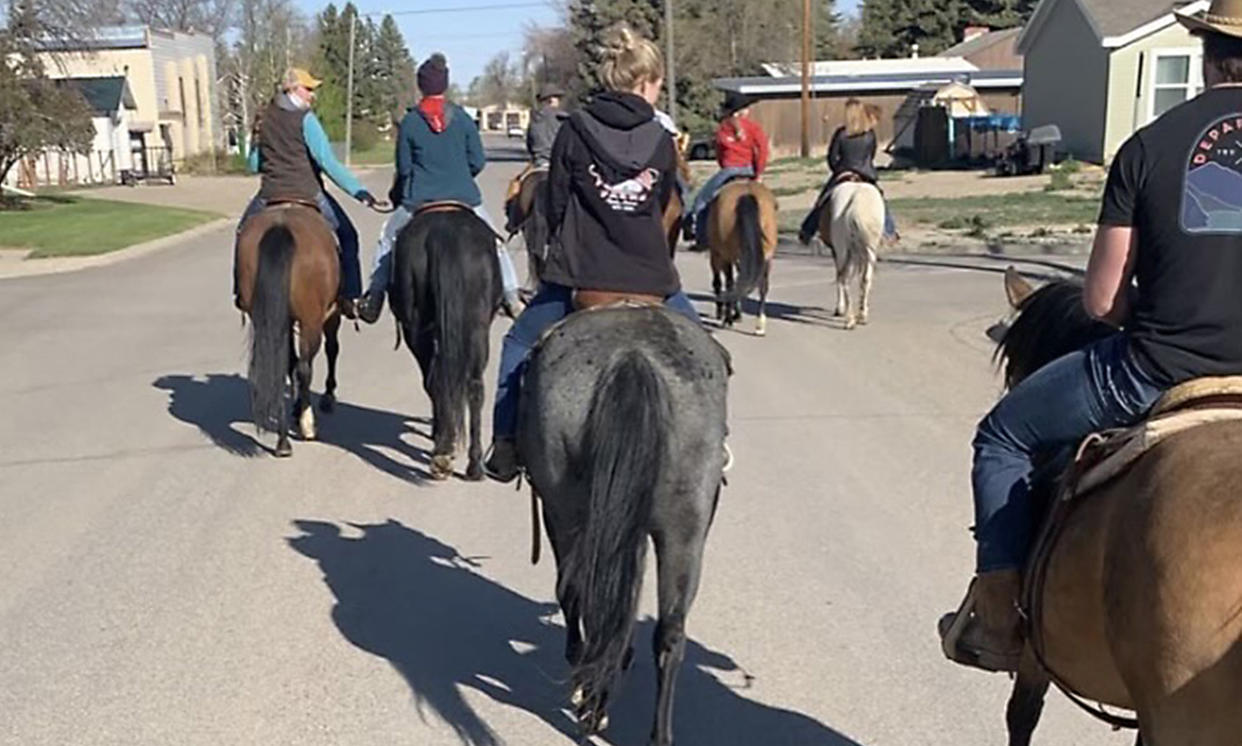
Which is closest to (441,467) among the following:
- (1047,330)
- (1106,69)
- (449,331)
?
(449,331)

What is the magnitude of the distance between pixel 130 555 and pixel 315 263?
2742 millimetres

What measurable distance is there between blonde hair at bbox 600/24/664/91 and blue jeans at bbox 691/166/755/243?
941 centimetres

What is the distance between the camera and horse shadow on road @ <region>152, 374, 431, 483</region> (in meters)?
8.91

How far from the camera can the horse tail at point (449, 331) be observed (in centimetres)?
797

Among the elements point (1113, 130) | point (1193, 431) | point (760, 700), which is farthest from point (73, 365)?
point (1113, 130)

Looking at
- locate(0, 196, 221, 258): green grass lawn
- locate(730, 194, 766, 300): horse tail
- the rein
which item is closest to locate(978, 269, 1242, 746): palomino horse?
the rein

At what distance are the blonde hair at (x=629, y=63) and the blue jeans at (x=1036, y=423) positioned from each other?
1.95 m

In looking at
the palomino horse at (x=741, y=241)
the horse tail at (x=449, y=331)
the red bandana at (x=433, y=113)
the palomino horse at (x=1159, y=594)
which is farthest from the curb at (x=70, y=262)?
the palomino horse at (x=1159, y=594)

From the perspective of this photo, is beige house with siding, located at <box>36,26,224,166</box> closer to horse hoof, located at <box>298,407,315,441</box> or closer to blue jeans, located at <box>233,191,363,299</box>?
blue jeans, located at <box>233,191,363,299</box>

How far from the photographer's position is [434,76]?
8.43 m

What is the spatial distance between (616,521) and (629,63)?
5.64ft

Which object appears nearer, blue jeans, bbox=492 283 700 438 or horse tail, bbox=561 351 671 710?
horse tail, bbox=561 351 671 710

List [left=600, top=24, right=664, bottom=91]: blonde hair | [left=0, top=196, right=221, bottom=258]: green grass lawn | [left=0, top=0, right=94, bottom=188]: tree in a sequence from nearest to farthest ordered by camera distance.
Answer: [left=600, top=24, right=664, bottom=91]: blonde hair
[left=0, top=196, right=221, bottom=258]: green grass lawn
[left=0, top=0, right=94, bottom=188]: tree

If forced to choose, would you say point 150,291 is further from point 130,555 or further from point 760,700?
point 760,700
